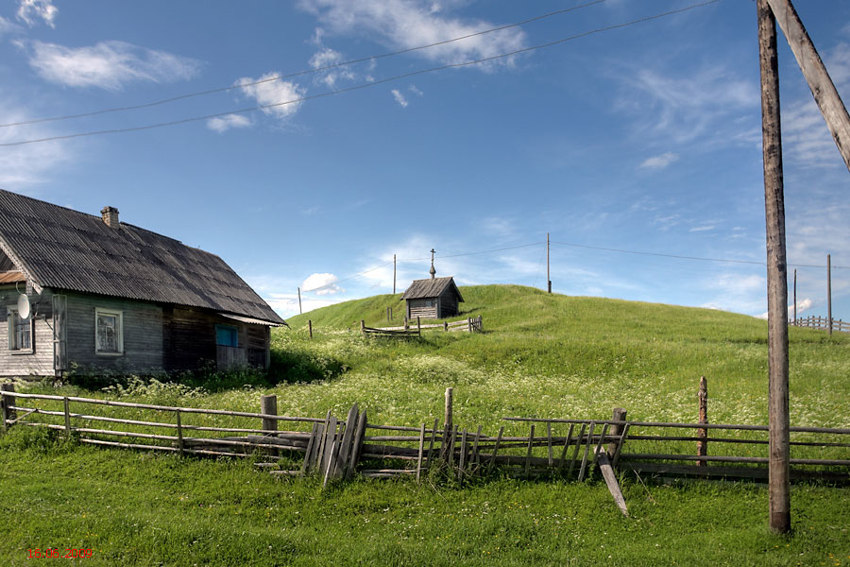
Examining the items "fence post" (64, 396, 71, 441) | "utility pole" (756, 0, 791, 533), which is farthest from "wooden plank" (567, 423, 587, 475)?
"fence post" (64, 396, 71, 441)

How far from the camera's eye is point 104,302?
1991cm

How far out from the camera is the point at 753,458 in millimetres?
10586

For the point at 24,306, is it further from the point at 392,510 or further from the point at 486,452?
the point at 486,452

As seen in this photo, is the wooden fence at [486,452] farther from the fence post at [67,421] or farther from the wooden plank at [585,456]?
the fence post at [67,421]

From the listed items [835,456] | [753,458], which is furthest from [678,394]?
[753,458]

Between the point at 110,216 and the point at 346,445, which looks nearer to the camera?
the point at 346,445

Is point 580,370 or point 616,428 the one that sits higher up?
point 616,428

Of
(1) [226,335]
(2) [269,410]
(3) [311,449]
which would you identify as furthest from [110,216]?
(3) [311,449]

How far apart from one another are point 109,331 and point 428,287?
33.9 metres

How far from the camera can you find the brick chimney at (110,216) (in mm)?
24500

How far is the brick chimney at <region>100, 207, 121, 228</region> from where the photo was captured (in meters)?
24.5
